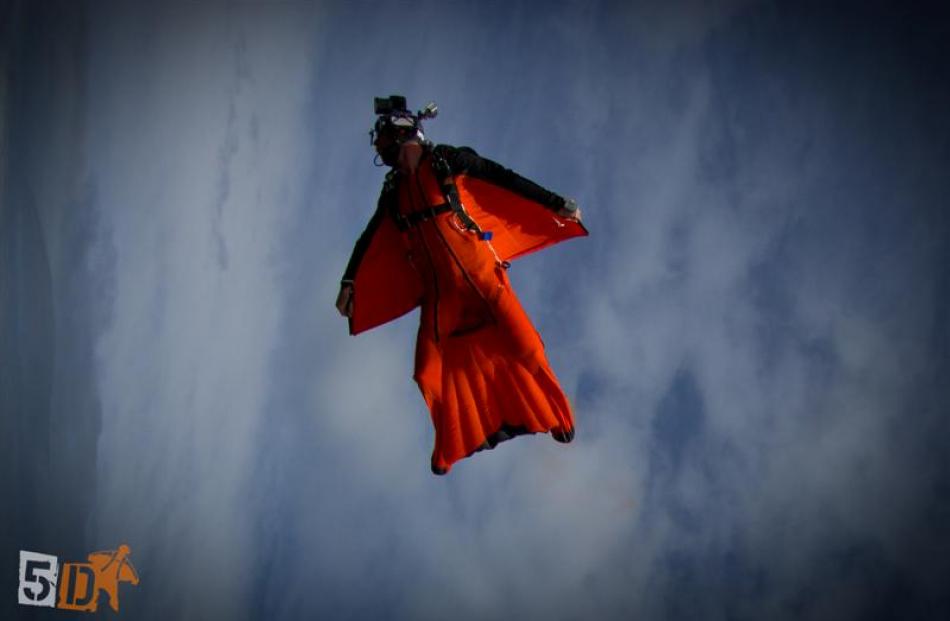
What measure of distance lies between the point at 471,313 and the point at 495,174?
1124 millimetres

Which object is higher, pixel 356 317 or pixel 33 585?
pixel 356 317

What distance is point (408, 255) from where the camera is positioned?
597 cm

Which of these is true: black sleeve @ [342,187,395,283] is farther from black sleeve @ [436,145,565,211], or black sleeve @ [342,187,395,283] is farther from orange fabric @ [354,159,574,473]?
black sleeve @ [436,145,565,211]

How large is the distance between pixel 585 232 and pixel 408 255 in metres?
1.47

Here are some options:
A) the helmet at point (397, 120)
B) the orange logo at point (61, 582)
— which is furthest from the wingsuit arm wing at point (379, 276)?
the orange logo at point (61, 582)

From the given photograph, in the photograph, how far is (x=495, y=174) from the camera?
5.79 meters

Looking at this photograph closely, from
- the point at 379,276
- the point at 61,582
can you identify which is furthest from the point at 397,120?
the point at 61,582

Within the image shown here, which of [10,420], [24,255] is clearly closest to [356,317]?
[24,255]

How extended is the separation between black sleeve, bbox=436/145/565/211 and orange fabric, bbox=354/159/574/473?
8.6 inches

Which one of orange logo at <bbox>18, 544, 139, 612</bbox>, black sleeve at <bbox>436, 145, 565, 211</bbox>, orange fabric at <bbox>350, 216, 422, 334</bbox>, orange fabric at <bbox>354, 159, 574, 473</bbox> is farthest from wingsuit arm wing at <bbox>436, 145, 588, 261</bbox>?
orange logo at <bbox>18, 544, 139, 612</bbox>

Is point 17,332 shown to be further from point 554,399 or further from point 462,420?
point 554,399

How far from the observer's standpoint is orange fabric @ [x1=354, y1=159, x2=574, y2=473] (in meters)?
5.72

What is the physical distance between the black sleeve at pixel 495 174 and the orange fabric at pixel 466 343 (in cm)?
22

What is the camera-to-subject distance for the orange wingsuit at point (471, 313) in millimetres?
5762
